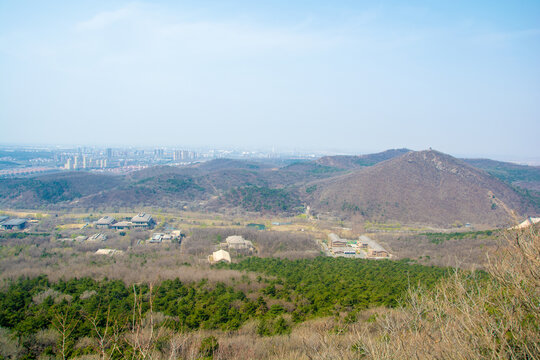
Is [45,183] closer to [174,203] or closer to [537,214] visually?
[174,203]

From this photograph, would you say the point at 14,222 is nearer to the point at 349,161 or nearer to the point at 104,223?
the point at 104,223

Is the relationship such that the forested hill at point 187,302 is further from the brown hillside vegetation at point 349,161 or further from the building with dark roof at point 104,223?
the brown hillside vegetation at point 349,161

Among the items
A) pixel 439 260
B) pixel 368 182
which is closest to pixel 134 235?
pixel 439 260

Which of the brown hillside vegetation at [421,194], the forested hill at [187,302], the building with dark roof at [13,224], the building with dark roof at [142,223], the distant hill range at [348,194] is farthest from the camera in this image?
the distant hill range at [348,194]

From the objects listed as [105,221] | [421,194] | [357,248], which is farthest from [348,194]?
[105,221]

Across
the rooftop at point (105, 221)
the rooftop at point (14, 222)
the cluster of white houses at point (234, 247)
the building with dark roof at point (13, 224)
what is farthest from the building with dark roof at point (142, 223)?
the cluster of white houses at point (234, 247)
